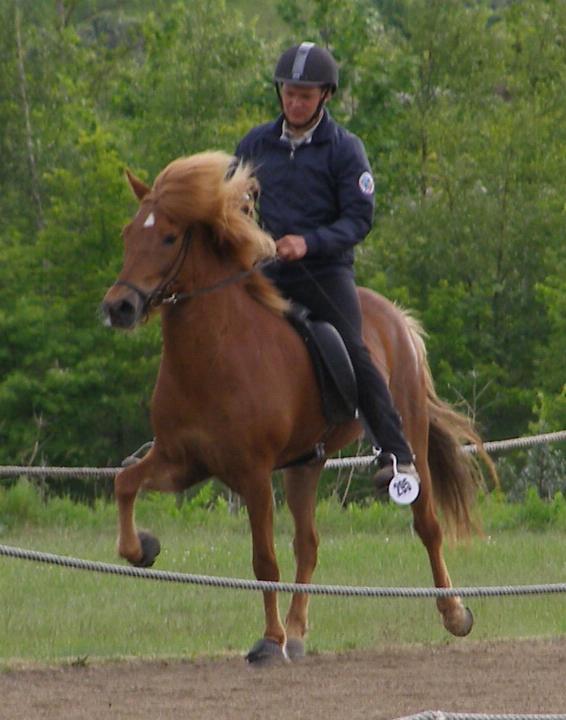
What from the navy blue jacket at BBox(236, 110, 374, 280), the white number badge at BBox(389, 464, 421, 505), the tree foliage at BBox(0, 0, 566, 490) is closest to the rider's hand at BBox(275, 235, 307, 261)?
the navy blue jacket at BBox(236, 110, 374, 280)

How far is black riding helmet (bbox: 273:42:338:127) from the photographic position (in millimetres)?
8250

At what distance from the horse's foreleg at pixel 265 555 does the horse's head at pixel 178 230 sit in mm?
1012

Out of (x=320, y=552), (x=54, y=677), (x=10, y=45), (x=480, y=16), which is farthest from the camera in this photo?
(x=480, y=16)

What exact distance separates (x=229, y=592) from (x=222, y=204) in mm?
4225

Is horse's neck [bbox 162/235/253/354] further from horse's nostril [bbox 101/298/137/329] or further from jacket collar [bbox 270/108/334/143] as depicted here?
jacket collar [bbox 270/108/334/143]

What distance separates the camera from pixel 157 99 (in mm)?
48406

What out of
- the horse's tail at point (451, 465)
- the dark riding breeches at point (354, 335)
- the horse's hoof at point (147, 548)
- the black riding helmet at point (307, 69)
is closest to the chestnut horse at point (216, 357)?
the horse's hoof at point (147, 548)

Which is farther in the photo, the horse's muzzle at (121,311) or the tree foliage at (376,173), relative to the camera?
the tree foliage at (376,173)

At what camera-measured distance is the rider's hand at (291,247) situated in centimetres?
823

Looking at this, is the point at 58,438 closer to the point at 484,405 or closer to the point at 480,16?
the point at 484,405

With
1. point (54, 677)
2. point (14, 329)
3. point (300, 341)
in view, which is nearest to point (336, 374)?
point (300, 341)

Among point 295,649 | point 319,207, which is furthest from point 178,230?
point 295,649

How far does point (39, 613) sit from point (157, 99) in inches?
1531

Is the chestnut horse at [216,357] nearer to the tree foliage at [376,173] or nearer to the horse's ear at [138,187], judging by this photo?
the horse's ear at [138,187]
